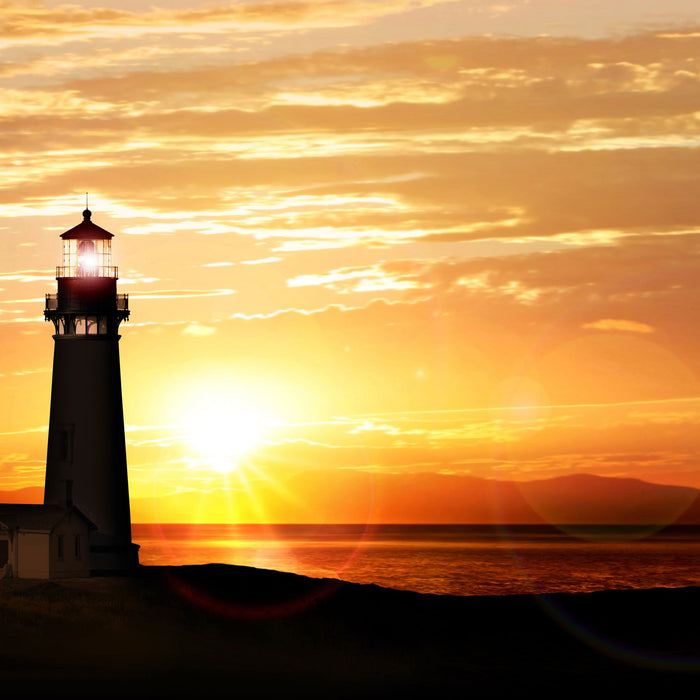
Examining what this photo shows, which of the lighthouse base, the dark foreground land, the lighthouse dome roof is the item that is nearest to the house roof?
the lighthouse base

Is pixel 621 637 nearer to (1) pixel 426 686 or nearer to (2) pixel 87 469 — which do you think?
(1) pixel 426 686

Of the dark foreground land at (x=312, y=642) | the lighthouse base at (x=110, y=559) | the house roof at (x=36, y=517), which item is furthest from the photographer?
the lighthouse base at (x=110, y=559)

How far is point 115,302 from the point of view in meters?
51.1

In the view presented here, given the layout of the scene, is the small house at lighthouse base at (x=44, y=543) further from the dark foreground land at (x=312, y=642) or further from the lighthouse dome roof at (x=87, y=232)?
the lighthouse dome roof at (x=87, y=232)

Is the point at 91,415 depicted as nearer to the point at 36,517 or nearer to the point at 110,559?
the point at 36,517

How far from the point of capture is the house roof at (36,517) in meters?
49.2

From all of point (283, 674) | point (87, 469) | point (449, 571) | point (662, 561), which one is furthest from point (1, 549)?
point (662, 561)

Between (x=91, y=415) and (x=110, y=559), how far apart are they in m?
5.99

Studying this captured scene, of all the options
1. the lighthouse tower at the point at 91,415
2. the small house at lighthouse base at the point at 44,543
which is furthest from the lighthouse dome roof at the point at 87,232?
the small house at lighthouse base at the point at 44,543

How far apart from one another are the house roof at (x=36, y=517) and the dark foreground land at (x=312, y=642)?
2.20 meters

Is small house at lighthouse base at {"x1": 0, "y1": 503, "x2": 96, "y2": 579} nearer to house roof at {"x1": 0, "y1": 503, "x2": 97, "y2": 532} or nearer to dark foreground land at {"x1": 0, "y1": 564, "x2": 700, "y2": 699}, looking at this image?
house roof at {"x1": 0, "y1": 503, "x2": 97, "y2": 532}

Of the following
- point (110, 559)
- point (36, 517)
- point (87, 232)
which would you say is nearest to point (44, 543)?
point (36, 517)

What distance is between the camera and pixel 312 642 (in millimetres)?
42812

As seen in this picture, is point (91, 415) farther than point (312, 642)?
Yes
